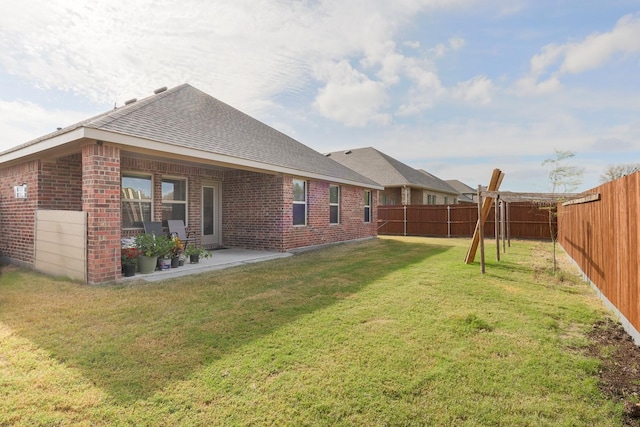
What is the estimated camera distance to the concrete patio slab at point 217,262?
6641 millimetres

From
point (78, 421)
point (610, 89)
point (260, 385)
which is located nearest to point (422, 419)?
point (260, 385)

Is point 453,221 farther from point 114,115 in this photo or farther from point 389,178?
point 114,115

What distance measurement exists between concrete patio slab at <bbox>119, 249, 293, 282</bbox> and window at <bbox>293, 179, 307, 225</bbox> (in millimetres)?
1507

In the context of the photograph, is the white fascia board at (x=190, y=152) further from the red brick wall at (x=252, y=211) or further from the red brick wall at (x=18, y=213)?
the red brick wall at (x=18, y=213)

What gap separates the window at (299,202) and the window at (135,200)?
173 inches

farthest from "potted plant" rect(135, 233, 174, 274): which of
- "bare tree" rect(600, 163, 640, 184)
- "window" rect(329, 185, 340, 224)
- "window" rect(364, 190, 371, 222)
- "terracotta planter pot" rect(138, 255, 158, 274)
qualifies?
"bare tree" rect(600, 163, 640, 184)

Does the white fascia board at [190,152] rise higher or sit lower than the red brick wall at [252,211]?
higher

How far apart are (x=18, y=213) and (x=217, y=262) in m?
4.97

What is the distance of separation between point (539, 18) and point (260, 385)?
10213 mm

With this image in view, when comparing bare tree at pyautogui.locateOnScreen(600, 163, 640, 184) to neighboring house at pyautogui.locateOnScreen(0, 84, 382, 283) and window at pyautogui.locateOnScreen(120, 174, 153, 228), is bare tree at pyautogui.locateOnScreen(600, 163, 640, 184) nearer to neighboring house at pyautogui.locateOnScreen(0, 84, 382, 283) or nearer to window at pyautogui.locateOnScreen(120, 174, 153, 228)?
neighboring house at pyautogui.locateOnScreen(0, 84, 382, 283)

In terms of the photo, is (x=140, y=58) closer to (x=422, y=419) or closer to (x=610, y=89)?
(x=422, y=419)

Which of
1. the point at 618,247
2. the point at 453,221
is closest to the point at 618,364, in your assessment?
the point at 618,247

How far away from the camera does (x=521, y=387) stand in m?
2.57

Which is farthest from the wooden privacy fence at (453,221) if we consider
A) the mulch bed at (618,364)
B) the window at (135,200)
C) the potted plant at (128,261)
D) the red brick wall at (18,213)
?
the red brick wall at (18,213)
